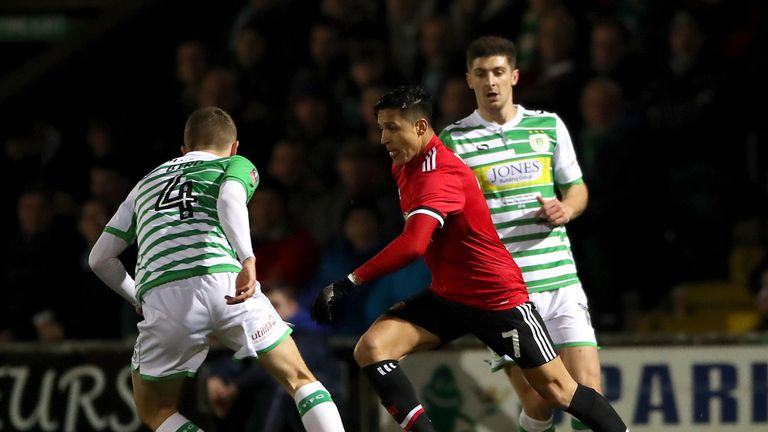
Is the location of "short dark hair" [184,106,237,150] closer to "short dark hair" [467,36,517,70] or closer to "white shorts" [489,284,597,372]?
"short dark hair" [467,36,517,70]

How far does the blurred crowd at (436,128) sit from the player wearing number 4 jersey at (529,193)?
227 cm

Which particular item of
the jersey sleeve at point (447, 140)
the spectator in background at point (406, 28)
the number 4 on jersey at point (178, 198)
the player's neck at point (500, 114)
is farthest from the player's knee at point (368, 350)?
the spectator in background at point (406, 28)

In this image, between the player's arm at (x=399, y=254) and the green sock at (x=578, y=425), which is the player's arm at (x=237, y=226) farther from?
the green sock at (x=578, y=425)

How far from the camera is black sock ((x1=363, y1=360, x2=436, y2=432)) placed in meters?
6.73

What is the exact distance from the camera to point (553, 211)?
7.07m

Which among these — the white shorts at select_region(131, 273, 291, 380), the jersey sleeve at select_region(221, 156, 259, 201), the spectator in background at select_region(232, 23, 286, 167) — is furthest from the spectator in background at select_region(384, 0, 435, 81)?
the white shorts at select_region(131, 273, 291, 380)

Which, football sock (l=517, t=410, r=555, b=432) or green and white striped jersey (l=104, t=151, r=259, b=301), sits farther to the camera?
football sock (l=517, t=410, r=555, b=432)

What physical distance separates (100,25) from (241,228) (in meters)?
8.15

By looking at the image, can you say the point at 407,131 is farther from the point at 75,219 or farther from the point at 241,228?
the point at 75,219

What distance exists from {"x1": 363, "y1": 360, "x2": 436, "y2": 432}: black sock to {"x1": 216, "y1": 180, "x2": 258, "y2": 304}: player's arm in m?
0.79

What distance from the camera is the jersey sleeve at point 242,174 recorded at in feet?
20.9

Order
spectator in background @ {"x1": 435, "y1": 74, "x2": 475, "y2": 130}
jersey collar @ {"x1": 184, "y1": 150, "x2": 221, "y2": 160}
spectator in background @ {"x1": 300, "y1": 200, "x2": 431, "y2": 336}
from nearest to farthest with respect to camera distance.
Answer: jersey collar @ {"x1": 184, "y1": 150, "x2": 221, "y2": 160}
spectator in background @ {"x1": 300, "y1": 200, "x2": 431, "y2": 336}
spectator in background @ {"x1": 435, "y1": 74, "x2": 475, "y2": 130}

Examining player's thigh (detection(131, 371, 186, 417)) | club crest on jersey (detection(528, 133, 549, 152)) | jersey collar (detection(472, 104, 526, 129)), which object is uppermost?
jersey collar (detection(472, 104, 526, 129))

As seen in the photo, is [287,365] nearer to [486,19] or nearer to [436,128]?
[436,128]
